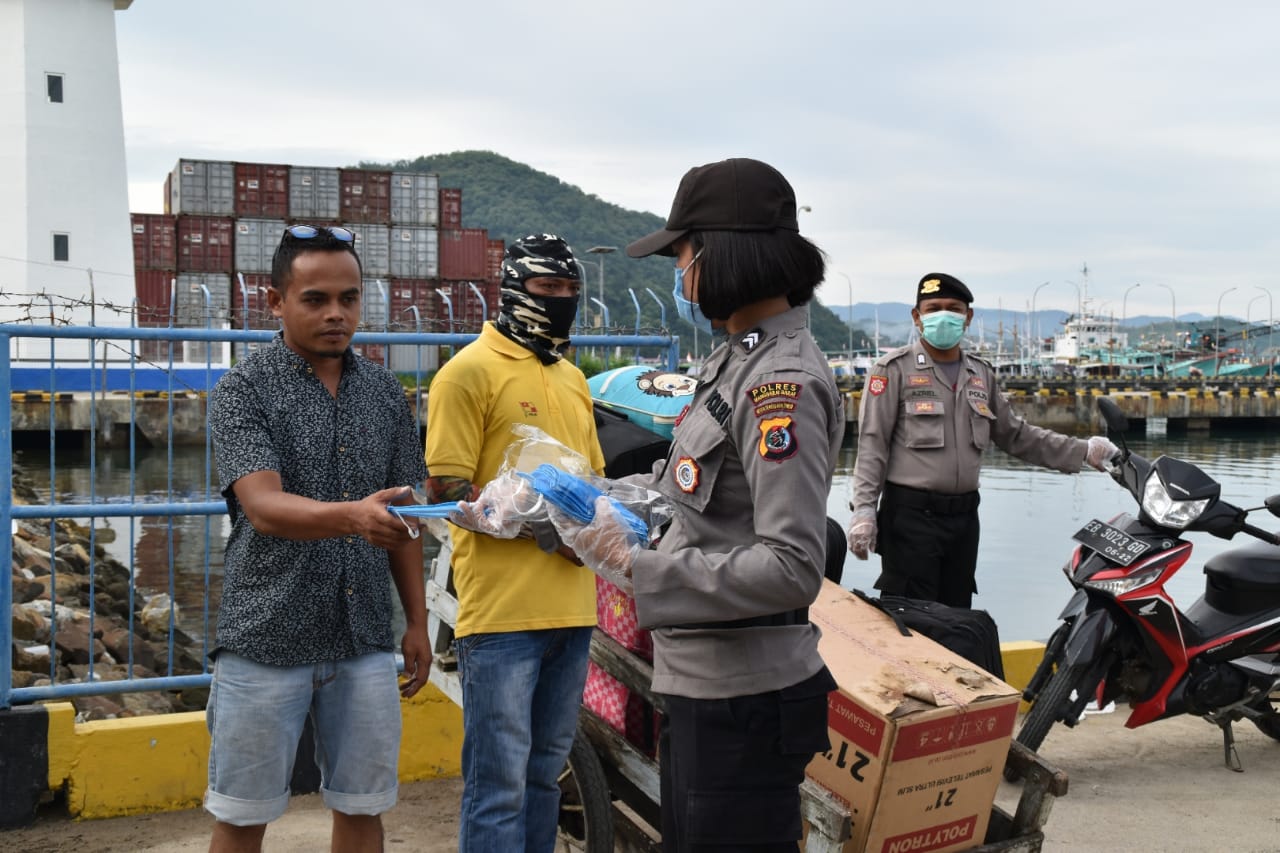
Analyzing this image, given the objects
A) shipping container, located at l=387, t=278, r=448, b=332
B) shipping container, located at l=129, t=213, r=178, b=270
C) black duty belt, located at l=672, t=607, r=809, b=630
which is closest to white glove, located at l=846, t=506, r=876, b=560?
black duty belt, located at l=672, t=607, r=809, b=630

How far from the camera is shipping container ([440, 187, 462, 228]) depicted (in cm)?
5316

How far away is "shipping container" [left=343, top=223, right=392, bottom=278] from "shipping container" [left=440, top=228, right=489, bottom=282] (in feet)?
8.24

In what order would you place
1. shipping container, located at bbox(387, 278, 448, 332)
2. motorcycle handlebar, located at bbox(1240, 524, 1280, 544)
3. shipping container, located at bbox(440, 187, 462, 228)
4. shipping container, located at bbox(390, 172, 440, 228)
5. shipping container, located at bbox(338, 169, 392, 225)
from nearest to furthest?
motorcycle handlebar, located at bbox(1240, 524, 1280, 544)
shipping container, located at bbox(387, 278, 448, 332)
shipping container, located at bbox(338, 169, 392, 225)
shipping container, located at bbox(390, 172, 440, 228)
shipping container, located at bbox(440, 187, 462, 228)

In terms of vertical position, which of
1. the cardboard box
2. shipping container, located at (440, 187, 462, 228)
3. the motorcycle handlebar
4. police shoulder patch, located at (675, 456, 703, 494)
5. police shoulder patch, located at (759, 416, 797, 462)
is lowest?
the cardboard box

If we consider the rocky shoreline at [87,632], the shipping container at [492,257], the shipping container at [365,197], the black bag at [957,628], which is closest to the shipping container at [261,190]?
the shipping container at [365,197]

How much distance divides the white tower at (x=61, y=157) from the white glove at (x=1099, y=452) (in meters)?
27.9

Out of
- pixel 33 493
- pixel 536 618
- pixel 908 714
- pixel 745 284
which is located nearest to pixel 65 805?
pixel 536 618

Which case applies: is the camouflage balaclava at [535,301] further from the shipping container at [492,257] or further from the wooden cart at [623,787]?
the shipping container at [492,257]

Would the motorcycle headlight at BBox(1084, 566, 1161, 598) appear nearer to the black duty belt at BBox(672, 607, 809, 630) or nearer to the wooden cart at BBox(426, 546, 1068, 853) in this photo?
the wooden cart at BBox(426, 546, 1068, 853)

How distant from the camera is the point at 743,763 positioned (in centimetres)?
202

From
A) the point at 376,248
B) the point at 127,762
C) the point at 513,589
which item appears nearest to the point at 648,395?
the point at 513,589

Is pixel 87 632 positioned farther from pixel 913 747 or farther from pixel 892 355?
pixel 913 747

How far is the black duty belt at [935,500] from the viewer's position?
457 cm

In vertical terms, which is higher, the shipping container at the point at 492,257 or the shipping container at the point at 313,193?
the shipping container at the point at 313,193
